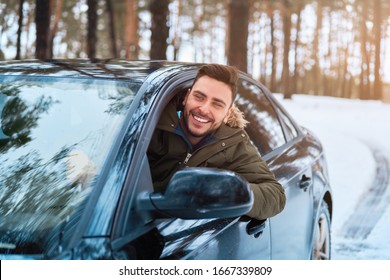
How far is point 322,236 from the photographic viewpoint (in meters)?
3.61

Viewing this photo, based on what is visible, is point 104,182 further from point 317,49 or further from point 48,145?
point 317,49

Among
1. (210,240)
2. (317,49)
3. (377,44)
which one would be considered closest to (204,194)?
(210,240)

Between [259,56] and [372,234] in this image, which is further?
[259,56]

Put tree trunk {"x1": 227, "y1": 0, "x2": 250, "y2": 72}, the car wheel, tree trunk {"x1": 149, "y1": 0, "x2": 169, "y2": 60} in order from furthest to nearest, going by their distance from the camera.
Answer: tree trunk {"x1": 227, "y1": 0, "x2": 250, "y2": 72} < tree trunk {"x1": 149, "y1": 0, "x2": 169, "y2": 60} < the car wheel

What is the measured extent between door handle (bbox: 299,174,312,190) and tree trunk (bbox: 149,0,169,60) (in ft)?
22.6

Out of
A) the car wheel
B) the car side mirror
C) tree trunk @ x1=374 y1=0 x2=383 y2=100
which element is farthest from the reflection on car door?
tree trunk @ x1=374 y1=0 x2=383 y2=100

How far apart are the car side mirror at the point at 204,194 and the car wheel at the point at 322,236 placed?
1655 millimetres

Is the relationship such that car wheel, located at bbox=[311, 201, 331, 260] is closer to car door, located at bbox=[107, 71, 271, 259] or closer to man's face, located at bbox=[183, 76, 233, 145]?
car door, located at bbox=[107, 71, 271, 259]

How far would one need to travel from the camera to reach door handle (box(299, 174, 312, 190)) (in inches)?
122

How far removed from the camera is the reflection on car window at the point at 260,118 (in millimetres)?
3109

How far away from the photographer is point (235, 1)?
1136 centimetres

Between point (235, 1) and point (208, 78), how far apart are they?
9345mm

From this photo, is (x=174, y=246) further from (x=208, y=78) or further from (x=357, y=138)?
(x=357, y=138)
